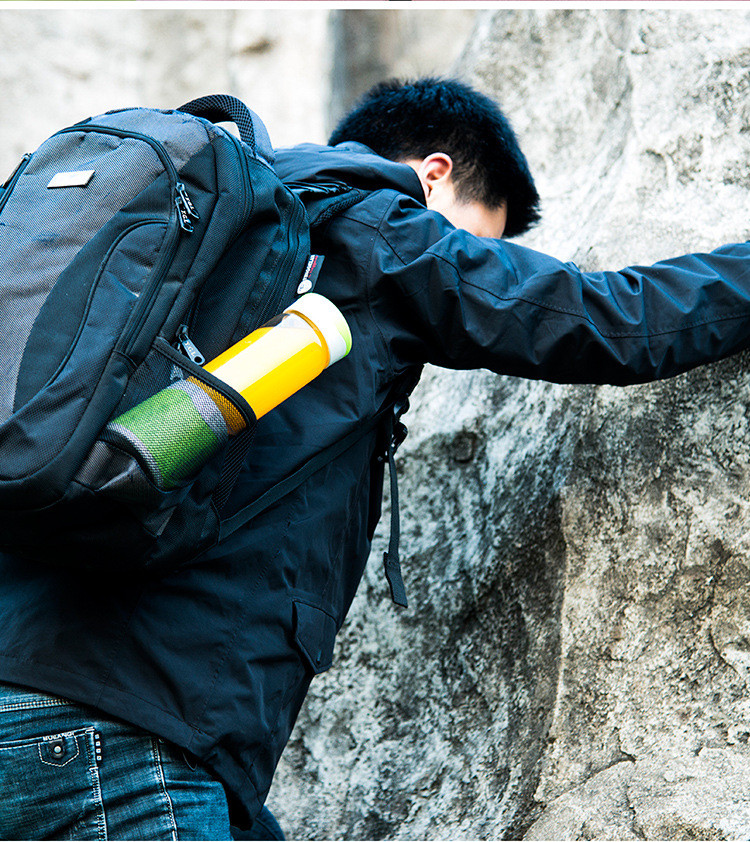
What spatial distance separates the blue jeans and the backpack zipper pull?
539 mm

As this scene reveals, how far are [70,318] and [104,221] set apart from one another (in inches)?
4.9

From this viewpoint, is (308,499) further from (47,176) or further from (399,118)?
(399,118)

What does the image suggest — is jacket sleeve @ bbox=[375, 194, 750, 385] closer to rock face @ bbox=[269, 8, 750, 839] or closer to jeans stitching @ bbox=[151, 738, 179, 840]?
rock face @ bbox=[269, 8, 750, 839]

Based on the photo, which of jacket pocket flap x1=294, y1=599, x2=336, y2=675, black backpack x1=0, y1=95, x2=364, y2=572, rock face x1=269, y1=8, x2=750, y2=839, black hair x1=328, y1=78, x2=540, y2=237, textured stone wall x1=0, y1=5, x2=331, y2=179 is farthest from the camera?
textured stone wall x1=0, y1=5, x2=331, y2=179

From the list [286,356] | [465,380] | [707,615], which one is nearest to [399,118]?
[465,380]

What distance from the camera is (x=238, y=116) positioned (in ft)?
4.09

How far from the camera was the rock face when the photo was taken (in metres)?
1.47

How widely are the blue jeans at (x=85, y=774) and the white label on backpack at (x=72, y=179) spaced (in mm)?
564

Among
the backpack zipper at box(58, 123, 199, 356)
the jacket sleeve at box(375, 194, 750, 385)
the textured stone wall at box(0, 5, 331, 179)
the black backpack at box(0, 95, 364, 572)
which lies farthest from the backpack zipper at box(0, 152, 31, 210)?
the textured stone wall at box(0, 5, 331, 179)

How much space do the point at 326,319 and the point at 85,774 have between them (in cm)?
57

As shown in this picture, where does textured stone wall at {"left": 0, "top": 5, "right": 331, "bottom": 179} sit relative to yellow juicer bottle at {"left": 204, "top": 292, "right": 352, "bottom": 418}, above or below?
below

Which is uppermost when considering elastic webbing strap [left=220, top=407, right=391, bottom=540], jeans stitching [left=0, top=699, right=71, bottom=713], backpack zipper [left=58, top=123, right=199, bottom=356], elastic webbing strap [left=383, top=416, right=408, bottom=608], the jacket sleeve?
backpack zipper [left=58, top=123, right=199, bottom=356]

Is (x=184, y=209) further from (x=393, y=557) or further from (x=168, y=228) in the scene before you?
(x=393, y=557)

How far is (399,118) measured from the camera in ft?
5.42
